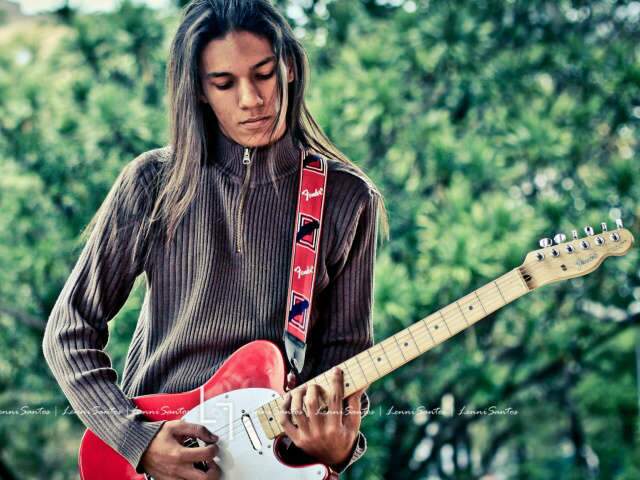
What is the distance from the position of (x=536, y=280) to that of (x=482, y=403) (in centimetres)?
329

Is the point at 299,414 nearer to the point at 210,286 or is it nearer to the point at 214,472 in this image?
the point at 214,472

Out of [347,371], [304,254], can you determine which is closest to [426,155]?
[304,254]

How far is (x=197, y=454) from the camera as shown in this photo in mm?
1775

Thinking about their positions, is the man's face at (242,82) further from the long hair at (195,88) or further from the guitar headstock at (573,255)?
the guitar headstock at (573,255)

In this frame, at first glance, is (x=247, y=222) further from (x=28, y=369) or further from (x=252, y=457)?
(x=28, y=369)

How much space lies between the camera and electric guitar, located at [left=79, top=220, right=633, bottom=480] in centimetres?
178

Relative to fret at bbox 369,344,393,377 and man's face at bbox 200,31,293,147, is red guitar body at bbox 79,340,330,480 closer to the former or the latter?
fret at bbox 369,344,393,377

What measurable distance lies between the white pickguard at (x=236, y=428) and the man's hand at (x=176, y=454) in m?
0.03

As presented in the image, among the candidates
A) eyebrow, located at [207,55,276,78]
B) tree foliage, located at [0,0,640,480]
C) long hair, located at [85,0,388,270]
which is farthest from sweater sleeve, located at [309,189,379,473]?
tree foliage, located at [0,0,640,480]

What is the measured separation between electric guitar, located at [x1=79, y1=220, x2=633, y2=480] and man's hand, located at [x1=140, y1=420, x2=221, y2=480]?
36 millimetres

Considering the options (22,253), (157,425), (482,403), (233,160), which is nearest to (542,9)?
(482,403)

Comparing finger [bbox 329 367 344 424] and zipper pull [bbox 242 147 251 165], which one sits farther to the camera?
zipper pull [bbox 242 147 251 165]

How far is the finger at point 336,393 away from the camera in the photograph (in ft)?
5.70

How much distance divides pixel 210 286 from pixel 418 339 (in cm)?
41
